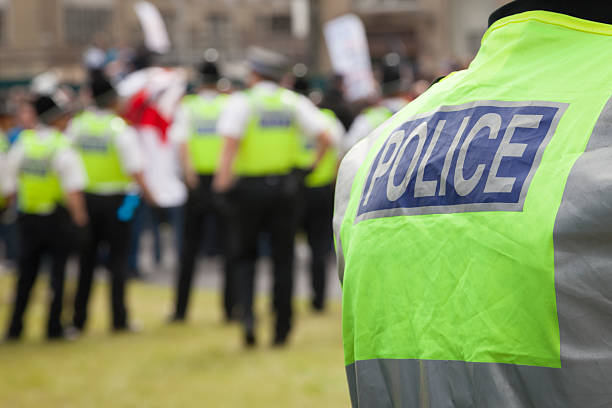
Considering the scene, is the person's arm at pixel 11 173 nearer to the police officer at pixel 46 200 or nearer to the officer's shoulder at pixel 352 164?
the police officer at pixel 46 200

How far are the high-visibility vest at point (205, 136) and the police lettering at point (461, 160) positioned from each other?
7196 mm

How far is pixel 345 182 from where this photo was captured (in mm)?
1823

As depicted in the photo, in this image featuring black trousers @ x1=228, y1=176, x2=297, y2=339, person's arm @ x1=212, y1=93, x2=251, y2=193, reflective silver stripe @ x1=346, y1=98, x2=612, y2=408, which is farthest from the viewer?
black trousers @ x1=228, y1=176, x2=297, y2=339

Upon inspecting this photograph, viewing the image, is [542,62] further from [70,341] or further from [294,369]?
[70,341]

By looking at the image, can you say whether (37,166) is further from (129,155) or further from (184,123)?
(184,123)

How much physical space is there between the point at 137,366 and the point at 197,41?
40482mm

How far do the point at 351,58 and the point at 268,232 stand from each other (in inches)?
319

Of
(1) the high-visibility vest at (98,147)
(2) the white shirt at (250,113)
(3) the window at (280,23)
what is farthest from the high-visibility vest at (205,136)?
(3) the window at (280,23)

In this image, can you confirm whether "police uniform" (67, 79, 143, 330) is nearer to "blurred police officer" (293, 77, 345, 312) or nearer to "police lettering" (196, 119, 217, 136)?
"police lettering" (196, 119, 217, 136)

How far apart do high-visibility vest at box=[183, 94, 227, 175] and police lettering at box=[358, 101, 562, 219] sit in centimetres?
720

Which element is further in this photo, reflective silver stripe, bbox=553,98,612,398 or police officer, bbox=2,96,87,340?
police officer, bbox=2,96,87,340

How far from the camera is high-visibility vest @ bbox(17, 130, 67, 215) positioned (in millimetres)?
7965

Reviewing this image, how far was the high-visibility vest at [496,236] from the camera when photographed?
1329 millimetres

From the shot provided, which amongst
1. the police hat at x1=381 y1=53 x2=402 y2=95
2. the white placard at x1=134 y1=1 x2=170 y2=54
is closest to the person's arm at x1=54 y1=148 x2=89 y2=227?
the police hat at x1=381 y1=53 x2=402 y2=95
